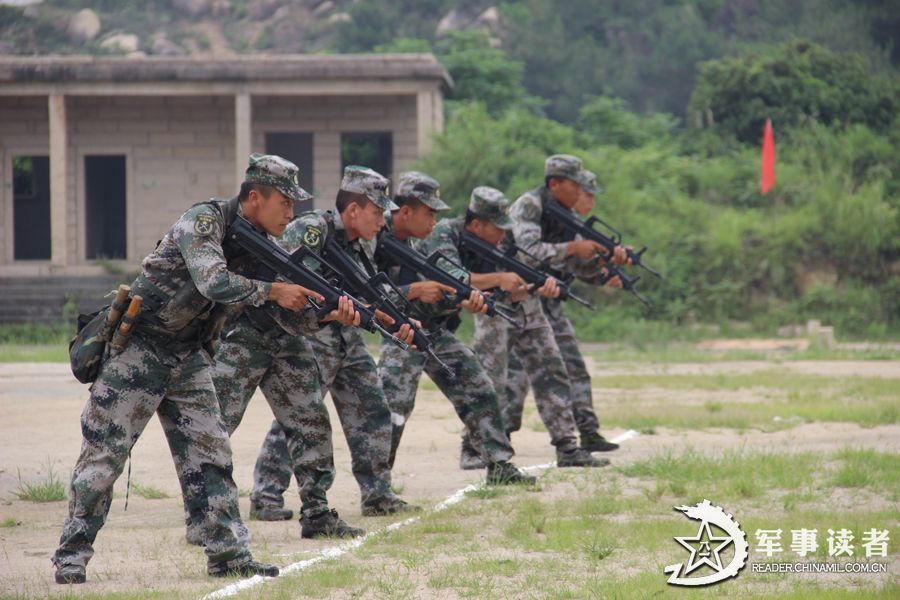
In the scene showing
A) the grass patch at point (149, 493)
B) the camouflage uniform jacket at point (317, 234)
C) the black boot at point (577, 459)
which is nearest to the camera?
the camouflage uniform jacket at point (317, 234)

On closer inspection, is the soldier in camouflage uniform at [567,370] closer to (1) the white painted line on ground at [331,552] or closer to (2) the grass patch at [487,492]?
(1) the white painted line on ground at [331,552]

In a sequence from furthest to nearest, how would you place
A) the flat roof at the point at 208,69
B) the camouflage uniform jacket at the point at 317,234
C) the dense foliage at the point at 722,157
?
the flat roof at the point at 208,69
the dense foliage at the point at 722,157
the camouflage uniform jacket at the point at 317,234

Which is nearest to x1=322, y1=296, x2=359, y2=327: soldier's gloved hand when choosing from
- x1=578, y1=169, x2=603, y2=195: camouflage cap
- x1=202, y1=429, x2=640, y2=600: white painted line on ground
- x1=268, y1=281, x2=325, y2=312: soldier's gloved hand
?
x1=268, y1=281, x2=325, y2=312: soldier's gloved hand

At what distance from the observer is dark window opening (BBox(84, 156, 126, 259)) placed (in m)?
27.9

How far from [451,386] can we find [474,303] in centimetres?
51

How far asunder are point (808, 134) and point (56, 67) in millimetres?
14386

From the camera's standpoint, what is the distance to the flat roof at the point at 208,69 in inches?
1001

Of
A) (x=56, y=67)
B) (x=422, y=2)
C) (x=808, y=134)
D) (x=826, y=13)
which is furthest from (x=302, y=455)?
(x=422, y=2)

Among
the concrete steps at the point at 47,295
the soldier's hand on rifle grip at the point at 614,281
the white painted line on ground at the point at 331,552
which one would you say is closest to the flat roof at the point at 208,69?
the concrete steps at the point at 47,295

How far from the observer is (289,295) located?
6637mm

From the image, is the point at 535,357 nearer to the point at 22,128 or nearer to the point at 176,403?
the point at 176,403

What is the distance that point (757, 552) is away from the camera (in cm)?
699

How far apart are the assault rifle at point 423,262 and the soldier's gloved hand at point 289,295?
1924mm

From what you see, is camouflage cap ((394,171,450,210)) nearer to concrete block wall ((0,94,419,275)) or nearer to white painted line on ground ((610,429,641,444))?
white painted line on ground ((610,429,641,444))
